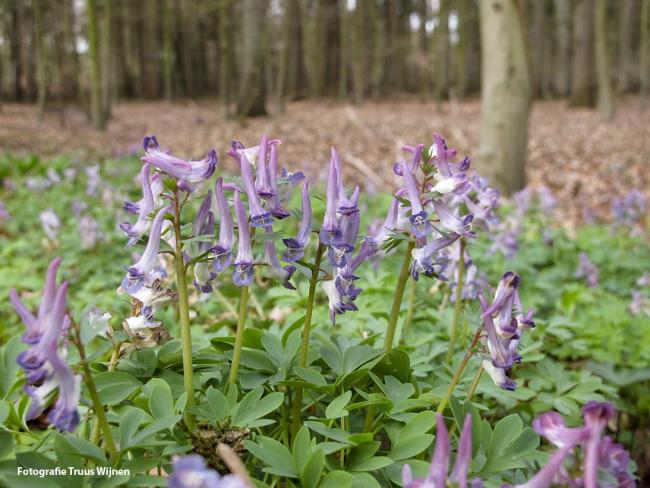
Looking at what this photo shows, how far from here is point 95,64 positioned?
54.4 feet

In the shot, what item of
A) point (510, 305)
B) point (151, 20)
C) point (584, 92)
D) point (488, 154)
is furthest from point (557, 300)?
point (151, 20)

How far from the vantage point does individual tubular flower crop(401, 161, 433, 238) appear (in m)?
1.61

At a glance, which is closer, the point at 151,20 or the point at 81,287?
the point at 81,287

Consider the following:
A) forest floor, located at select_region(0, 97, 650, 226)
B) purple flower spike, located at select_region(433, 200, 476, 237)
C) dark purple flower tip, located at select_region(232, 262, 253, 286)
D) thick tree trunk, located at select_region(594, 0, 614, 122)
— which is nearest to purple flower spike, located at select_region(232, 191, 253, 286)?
dark purple flower tip, located at select_region(232, 262, 253, 286)

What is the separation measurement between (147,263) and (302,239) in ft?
1.35

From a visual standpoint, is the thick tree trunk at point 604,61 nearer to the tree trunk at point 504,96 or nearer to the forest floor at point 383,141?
the forest floor at point 383,141

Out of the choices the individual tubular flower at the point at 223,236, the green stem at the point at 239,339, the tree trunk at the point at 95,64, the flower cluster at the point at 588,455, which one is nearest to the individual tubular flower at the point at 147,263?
the individual tubular flower at the point at 223,236

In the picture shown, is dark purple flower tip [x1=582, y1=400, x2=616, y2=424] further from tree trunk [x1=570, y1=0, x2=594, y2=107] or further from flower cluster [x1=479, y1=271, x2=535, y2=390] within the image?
tree trunk [x1=570, y1=0, x2=594, y2=107]

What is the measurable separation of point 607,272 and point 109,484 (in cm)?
478

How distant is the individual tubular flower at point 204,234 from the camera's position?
1.56 m

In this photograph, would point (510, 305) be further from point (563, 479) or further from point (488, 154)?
point (488, 154)

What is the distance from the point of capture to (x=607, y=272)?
505 cm

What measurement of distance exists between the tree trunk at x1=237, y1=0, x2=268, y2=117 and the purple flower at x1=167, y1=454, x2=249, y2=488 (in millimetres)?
18900

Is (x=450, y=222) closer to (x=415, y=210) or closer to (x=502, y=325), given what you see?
(x=415, y=210)
